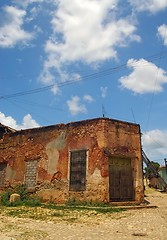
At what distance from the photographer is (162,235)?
24.3 feet

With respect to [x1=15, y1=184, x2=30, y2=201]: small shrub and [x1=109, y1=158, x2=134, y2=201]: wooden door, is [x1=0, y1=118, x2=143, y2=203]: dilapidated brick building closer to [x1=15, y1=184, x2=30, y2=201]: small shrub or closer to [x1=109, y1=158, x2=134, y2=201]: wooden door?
[x1=109, y1=158, x2=134, y2=201]: wooden door

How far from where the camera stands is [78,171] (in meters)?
15.2

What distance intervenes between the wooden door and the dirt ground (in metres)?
4.47

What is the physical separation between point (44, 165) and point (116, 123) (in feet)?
16.3

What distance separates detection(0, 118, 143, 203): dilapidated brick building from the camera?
14.7m

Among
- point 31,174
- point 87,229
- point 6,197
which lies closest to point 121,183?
point 31,174

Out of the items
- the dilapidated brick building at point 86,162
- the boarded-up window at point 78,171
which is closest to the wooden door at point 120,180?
the dilapidated brick building at point 86,162

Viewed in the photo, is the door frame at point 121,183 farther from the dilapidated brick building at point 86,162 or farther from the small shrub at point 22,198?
the small shrub at point 22,198

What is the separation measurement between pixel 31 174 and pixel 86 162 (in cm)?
402

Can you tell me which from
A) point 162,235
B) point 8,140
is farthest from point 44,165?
point 162,235

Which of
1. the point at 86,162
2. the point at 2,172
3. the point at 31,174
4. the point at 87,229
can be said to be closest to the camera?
the point at 87,229

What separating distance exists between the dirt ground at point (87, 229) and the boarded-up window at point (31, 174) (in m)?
6.73

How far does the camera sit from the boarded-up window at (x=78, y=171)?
49.0 feet

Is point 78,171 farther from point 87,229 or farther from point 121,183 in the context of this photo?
point 87,229
